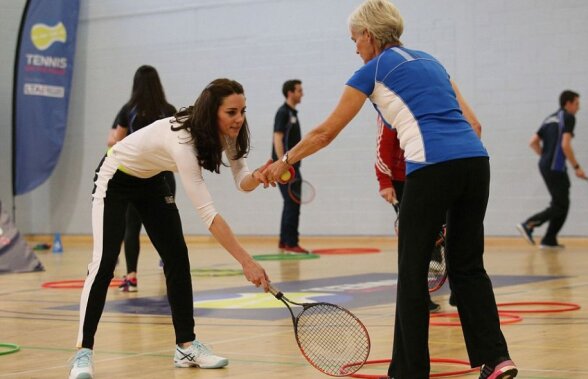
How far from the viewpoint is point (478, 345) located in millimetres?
4082

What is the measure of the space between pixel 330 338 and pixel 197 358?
32.2 inches

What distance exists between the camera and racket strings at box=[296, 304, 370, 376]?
436cm

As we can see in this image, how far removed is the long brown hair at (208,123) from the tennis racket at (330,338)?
25.8 inches

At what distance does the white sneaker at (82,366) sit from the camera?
458cm

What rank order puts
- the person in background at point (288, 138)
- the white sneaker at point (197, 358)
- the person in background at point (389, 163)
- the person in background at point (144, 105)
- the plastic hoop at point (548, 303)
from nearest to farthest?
the white sneaker at point (197, 358)
the person in background at point (389, 163)
the plastic hoop at point (548, 303)
the person in background at point (144, 105)
the person in background at point (288, 138)

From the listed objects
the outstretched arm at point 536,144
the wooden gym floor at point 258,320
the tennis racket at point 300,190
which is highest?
the outstretched arm at point 536,144

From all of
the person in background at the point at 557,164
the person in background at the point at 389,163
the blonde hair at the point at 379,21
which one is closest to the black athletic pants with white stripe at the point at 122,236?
the blonde hair at the point at 379,21

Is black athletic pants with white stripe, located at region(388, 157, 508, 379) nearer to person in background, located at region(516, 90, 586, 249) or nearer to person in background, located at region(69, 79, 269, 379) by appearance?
person in background, located at region(69, 79, 269, 379)

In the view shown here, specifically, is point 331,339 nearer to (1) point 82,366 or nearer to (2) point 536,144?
(1) point 82,366

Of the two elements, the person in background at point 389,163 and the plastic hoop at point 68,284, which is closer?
the person in background at point 389,163

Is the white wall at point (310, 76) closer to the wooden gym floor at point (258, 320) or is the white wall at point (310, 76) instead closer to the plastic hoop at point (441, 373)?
the wooden gym floor at point (258, 320)

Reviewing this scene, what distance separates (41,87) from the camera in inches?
678

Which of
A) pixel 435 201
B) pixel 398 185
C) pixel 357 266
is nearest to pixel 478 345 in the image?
pixel 435 201

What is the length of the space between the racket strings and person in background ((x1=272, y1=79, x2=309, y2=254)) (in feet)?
26.0
